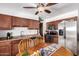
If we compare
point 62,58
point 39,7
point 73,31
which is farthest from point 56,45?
point 39,7

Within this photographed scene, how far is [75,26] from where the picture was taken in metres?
1.37

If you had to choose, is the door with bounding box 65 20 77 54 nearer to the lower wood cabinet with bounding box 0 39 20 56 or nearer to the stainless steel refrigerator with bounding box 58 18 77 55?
the stainless steel refrigerator with bounding box 58 18 77 55

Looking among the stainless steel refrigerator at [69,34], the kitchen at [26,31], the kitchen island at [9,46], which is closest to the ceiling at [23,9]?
the kitchen at [26,31]

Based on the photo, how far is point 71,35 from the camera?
1406 mm

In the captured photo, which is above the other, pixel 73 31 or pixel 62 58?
pixel 73 31

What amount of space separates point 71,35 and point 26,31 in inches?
23.0

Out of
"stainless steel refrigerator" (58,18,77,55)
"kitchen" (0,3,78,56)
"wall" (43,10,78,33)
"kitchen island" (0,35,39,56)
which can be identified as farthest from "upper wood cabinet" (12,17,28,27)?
"stainless steel refrigerator" (58,18,77,55)

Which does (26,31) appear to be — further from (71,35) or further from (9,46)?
(71,35)

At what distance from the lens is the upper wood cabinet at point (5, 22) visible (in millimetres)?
1342

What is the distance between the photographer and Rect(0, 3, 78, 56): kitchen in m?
1.36

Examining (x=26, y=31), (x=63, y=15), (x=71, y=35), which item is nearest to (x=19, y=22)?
(x=26, y=31)

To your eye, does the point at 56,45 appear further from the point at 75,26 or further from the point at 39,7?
the point at 39,7

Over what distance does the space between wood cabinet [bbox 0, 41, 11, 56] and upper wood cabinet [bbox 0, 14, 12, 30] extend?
0.61 ft

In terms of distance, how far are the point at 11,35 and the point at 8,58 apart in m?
0.29
